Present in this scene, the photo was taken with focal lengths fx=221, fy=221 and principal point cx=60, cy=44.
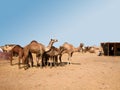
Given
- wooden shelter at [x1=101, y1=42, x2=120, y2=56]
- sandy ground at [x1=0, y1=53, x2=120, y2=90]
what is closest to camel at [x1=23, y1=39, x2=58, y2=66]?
sandy ground at [x1=0, y1=53, x2=120, y2=90]

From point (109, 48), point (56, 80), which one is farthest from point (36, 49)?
point (109, 48)

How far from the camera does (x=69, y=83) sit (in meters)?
13.7

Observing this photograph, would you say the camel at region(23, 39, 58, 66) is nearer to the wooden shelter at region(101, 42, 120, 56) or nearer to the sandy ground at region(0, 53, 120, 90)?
the sandy ground at region(0, 53, 120, 90)

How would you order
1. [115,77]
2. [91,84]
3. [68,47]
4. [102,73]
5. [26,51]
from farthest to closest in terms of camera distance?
[68,47] < [26,51] < [102,73] < [115,77] < [91,84]

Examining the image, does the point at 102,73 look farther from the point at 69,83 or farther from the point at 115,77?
the point at 69,83

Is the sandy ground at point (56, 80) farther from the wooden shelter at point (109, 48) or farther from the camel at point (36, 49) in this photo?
the wooden shelter at point (109, 48)

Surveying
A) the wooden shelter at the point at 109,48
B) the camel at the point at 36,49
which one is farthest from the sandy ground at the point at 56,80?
the wooden shelter at the point at 109,48

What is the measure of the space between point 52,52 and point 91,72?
463 centimetres

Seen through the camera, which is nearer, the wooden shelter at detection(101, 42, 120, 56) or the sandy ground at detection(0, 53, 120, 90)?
the sandy ground at detection(0, 53, 120, 90)

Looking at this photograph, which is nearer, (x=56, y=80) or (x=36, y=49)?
(x=56, y=80)

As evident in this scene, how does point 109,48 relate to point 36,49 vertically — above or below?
below

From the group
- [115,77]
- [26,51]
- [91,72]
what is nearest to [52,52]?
[26,51]

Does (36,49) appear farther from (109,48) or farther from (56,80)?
(109,48)

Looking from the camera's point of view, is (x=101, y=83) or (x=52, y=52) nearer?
(x=101, y=83)
